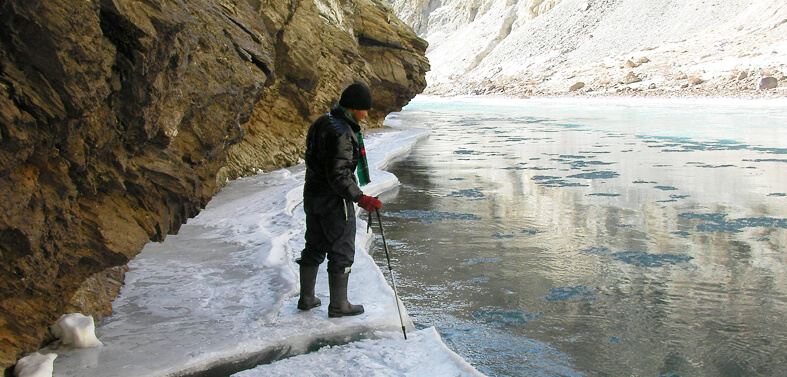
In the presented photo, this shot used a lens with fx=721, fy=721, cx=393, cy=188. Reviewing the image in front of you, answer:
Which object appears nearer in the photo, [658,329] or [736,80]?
[658,329]

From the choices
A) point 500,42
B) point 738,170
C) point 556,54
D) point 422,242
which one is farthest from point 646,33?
point 422,242

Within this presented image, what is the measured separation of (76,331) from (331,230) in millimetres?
1531

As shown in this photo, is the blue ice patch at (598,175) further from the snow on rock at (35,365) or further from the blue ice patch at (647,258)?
the snow on rock at (35,365)

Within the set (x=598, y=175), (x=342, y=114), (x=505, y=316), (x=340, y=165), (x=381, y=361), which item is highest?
(x=342, y=114)

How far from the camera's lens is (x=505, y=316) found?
4.97 metres

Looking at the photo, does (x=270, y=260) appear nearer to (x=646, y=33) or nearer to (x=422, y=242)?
(x=422, y=242)

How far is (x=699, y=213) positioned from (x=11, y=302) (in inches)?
284

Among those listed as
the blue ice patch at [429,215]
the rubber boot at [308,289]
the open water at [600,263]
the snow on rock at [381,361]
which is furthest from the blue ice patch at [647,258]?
the rubber boot at [308,289]

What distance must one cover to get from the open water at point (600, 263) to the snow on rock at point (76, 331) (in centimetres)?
205

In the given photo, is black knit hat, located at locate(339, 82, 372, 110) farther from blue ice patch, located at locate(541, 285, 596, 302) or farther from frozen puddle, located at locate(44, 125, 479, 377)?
blue ice patch, located at locate(541, 285, 596, 302)

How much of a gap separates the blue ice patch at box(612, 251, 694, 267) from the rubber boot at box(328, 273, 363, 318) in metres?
2.85

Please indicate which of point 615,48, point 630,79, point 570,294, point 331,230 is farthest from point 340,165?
point 615,48

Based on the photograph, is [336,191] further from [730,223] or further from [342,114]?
[730,223]

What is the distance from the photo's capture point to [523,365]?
4.16 m
